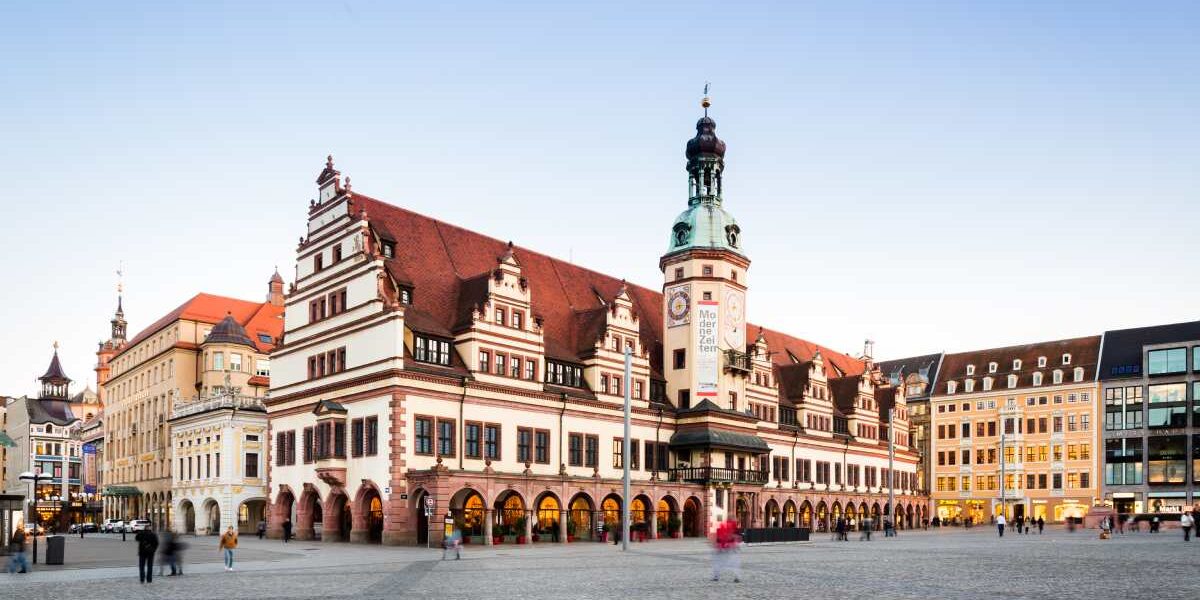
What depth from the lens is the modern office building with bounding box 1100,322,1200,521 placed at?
113625 millimetres

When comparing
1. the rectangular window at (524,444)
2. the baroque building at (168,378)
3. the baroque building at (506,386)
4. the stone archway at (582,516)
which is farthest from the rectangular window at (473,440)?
the baroque building at (168,378)

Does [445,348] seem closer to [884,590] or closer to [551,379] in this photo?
[551,379]

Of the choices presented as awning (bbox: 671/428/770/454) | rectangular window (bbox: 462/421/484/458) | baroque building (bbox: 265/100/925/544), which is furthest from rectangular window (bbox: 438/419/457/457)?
awning (bbox: 671/428/770/454)

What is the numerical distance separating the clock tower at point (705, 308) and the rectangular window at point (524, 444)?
615 inches

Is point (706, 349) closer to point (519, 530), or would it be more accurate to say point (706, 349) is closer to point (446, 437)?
point (519, 530)

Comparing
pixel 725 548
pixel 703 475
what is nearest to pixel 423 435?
pixel 703 475

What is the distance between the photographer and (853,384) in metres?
103

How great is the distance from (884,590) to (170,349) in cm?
8853

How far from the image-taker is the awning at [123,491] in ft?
339

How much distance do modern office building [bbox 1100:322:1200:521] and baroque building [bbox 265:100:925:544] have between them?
5036 cm

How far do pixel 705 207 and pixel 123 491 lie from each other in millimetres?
61703

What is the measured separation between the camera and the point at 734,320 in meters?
79.6

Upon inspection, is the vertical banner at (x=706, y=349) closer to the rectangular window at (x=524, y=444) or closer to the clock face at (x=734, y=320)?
the clock face at (x=734, y=320)

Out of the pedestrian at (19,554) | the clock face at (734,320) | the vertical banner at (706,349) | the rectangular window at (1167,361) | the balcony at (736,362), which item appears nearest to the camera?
the pedestrian at (19,554)
